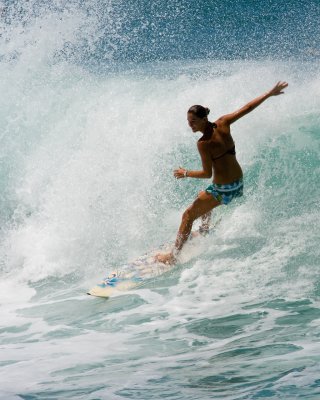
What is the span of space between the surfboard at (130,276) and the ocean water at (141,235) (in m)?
0.18

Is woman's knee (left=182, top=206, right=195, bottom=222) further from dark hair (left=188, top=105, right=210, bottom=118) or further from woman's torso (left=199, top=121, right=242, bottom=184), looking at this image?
dark hair (left=188, top=105, right=210, bottom=118)

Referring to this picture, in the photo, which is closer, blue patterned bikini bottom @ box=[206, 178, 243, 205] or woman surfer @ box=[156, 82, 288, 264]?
woman surfer @ box=[156, 82, 288, 264]

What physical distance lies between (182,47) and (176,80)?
65.1 feet

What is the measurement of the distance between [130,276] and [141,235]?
135 cm

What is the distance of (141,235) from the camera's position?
28.5 ft

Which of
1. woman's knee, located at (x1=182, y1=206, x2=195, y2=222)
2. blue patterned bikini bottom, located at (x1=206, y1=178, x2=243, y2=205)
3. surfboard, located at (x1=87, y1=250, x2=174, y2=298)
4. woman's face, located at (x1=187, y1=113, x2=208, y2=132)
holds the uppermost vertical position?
woman's face, located at (x1=187, y1=113, x2=208, y2=132)

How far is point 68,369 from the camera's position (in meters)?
4.71

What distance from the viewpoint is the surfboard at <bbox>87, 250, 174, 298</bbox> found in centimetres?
711

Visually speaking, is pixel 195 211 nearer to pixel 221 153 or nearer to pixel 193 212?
pixel 193 212

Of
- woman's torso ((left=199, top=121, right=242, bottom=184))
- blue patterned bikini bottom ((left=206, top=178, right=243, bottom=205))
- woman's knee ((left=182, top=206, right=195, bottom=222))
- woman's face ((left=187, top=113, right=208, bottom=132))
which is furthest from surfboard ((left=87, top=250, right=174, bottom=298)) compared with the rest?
woman's face ((left=187, top=113, right=208, bottom=132))

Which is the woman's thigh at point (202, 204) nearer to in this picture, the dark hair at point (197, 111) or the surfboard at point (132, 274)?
the surfboard at point (132, 274)

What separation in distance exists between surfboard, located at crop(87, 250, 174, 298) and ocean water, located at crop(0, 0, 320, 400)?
0.58 feet

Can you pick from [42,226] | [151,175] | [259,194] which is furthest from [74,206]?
[259,194]

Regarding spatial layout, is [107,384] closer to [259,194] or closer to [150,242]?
[150,242]
